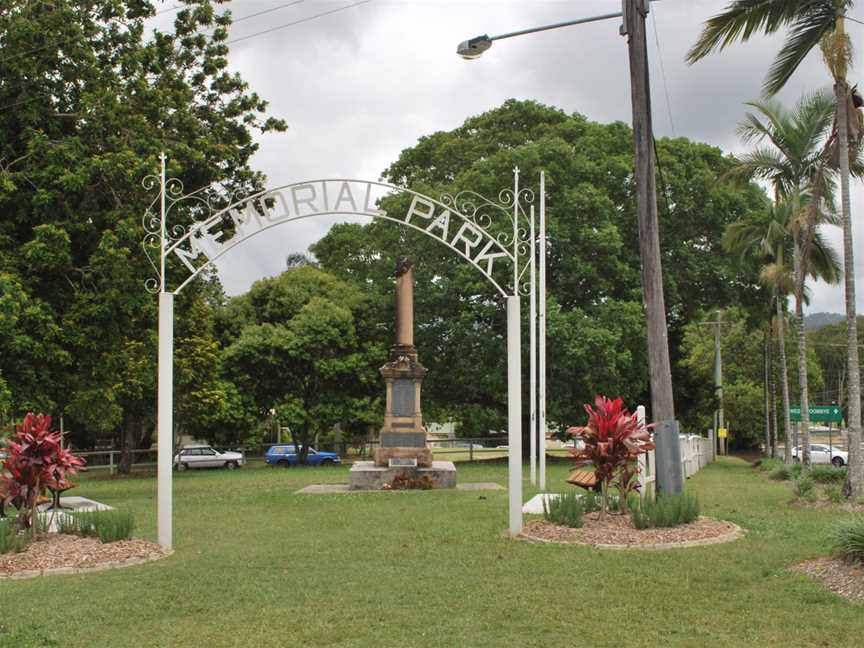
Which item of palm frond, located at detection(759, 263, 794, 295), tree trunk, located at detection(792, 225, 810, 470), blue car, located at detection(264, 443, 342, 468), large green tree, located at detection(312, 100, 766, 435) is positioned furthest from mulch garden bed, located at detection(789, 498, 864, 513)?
blue car, located at detection(264, 443, 342, 468)

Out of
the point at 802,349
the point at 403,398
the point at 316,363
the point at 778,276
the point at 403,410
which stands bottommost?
the point at 403,410

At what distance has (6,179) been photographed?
18.2 meters

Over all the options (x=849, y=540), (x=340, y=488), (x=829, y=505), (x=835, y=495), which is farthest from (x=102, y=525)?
(x=835, y=495)

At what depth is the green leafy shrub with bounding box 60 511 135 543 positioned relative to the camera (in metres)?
11.4

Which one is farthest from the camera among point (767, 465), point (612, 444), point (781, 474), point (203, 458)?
point (203, 458)

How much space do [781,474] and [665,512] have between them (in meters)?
15.5

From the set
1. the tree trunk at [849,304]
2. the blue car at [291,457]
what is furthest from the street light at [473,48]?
the blue car at [291,457]

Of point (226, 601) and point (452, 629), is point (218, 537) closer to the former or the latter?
point (226, 601)

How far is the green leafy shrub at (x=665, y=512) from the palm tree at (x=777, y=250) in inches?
611

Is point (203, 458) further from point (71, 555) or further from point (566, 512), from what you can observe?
point (566, 512)

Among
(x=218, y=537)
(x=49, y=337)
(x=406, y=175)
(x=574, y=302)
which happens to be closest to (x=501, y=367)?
(x=574, y=302)

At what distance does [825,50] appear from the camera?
1688 centimetres

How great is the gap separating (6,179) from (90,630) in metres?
13.1

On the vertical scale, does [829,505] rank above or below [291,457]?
above
